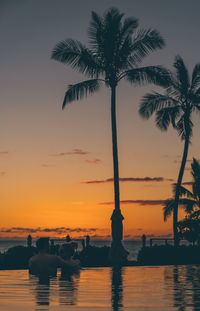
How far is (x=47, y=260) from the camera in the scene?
14.0 meters

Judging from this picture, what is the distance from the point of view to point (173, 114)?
33.9m

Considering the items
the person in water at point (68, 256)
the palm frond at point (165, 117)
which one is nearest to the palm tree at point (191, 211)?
the palm frond at point (165, 117)

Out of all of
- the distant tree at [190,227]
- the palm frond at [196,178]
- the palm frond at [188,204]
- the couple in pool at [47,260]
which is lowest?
the couple in pool at [47,260]

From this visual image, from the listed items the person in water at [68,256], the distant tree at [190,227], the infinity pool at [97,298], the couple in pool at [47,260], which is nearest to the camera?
the infinity pool at [97,298]

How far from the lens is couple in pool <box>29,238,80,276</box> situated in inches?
531

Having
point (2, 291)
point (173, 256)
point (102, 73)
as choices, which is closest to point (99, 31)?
point (102, 73)

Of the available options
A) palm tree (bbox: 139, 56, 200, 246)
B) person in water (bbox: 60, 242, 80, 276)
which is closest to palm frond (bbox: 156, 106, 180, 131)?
palm tree (bbox: 139, 56, 200, 246)

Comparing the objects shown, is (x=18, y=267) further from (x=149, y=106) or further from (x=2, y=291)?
(x=149, y=106)

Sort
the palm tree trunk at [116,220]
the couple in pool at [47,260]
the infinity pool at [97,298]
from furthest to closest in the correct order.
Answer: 1. the palm tree trunk at [116,220]
2. the couple in pool at [47,260]
3. the infinity pool at [97,298]

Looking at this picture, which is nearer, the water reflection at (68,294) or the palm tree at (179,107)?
the water reflection at (68,294)

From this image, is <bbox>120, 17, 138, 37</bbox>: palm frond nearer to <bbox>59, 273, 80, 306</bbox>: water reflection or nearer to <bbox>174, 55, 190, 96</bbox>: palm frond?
<bbox>174, 55, 190, 96</bbox>: palm frond

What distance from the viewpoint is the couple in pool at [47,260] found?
13.5 meters

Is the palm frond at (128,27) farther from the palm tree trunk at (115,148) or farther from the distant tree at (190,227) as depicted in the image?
the distant tree at (190,227)

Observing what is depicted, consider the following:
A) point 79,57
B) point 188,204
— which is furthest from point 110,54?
point 188,204
